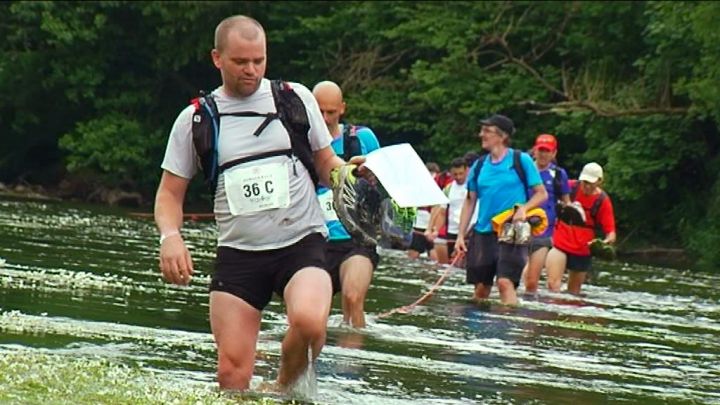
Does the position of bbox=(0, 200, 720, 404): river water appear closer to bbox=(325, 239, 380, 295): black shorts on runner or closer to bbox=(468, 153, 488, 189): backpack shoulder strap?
bbox=(325, 239, 380, 295): black shorts on runner

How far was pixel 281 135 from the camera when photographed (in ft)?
33.0

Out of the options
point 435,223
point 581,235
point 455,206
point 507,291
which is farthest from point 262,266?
point 435,223

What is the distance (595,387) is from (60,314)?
420cm

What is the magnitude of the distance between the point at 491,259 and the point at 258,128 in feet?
31.9

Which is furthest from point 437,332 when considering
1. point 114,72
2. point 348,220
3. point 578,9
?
point 114,72

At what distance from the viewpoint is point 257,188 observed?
996 centimetres

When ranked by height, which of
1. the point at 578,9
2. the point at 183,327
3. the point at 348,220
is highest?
the point at 578,9

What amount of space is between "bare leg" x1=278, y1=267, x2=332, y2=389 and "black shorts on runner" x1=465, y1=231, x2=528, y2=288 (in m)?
9.04

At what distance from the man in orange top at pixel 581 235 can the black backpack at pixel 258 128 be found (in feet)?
44.1

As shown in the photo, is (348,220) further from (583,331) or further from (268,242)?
(583,331)

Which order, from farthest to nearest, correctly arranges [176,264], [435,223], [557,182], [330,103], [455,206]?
[435,223]
[455,206]
[557,182]
[330,103]
[176,264]

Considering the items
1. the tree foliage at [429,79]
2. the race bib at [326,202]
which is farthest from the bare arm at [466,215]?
the tree foliage at [429,79]

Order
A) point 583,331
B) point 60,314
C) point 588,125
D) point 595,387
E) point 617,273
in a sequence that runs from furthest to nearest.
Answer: point 588,125 → point 617,273 → point 583,331 → point 60,314 → point 595,387

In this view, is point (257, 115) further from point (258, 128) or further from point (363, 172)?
point (363, 172)
